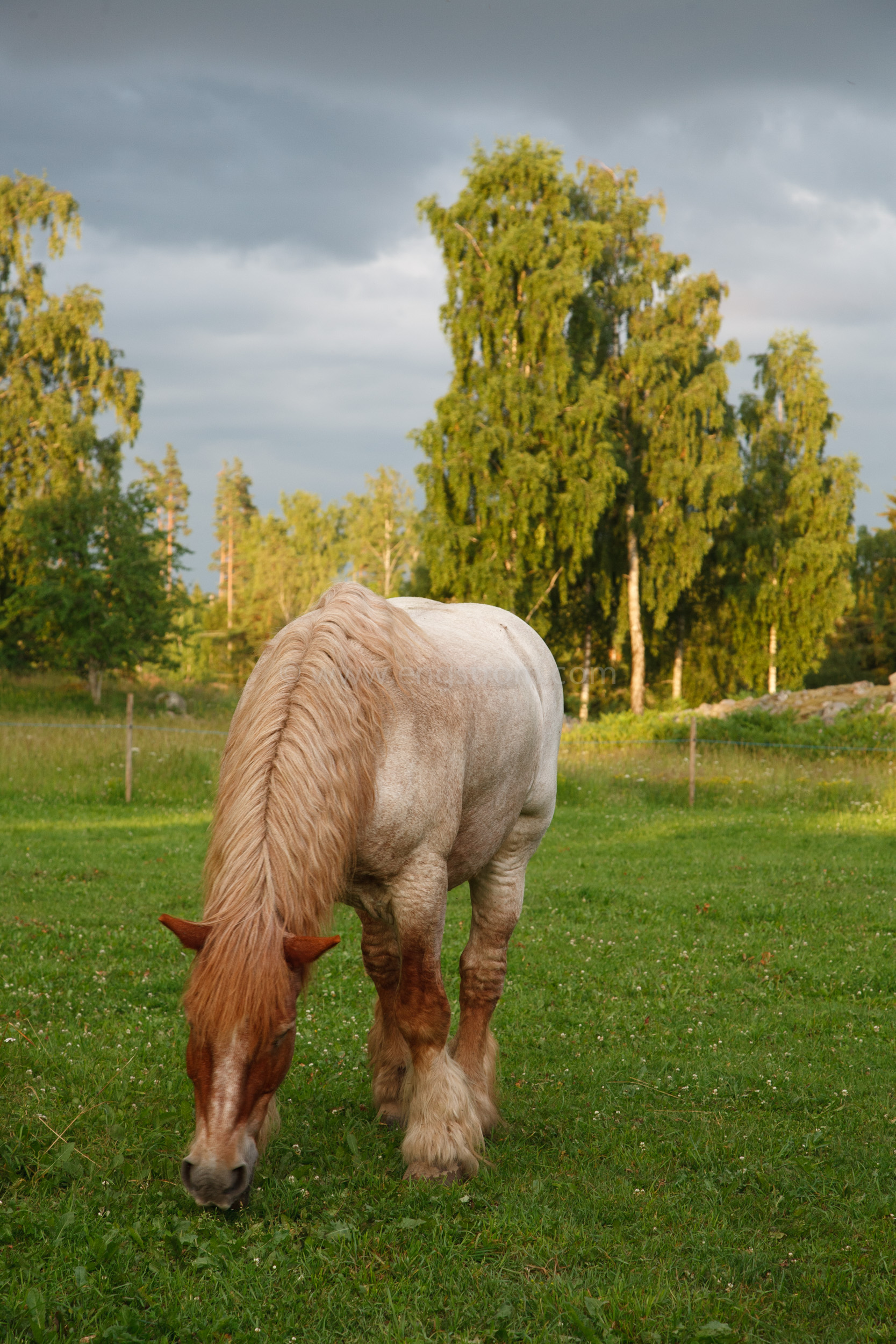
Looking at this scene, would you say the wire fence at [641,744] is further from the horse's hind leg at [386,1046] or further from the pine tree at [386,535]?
the pine tree at [386,535]

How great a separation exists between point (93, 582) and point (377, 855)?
982 inches

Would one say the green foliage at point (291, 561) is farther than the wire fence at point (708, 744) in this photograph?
Yes

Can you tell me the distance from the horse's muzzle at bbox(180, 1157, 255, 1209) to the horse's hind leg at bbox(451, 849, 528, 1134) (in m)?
1.51

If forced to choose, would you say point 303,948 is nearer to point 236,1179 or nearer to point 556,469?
point 236,1179

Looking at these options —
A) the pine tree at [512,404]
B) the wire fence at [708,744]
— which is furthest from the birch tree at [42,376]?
the wire fence at [708,744]

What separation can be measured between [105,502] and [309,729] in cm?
2641

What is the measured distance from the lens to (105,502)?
27.5 meters

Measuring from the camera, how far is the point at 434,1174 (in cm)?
360

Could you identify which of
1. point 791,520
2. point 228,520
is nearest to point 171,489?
point 228,520

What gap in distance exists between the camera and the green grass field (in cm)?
284

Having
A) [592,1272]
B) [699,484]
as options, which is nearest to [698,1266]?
[592,1272]

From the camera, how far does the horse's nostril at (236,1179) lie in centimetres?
284

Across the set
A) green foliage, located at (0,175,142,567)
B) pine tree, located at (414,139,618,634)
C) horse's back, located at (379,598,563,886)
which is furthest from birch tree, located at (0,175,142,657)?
horse's back, located at (379,598,563,886)

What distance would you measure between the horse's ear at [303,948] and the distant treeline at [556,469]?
2314cm
